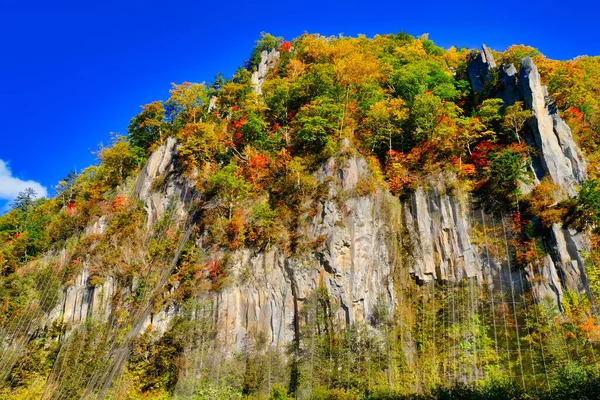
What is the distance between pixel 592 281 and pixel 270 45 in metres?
37.3

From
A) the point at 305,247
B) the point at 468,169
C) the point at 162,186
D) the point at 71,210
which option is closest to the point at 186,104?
the point at 162,186

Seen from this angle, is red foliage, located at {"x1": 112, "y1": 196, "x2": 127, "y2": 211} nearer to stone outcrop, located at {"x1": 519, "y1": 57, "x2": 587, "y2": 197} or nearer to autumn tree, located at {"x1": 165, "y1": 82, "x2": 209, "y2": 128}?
autumn tree, located at {"x1": 165, "y1": 82, "x2": 209, "y2": 128}

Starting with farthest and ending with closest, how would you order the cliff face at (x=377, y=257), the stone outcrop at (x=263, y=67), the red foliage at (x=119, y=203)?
the stone outcrop at (x=263, y=67) → the red foliage at (x=119, y=203) → the cliff face at (x=377, y=257)

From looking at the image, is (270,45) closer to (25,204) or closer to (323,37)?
(323,37)

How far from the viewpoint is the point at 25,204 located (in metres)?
45.0

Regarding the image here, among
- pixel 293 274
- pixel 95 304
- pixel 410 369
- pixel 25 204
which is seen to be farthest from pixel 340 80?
pixel 25 204

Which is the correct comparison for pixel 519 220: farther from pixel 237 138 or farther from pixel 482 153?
pixel 237 138

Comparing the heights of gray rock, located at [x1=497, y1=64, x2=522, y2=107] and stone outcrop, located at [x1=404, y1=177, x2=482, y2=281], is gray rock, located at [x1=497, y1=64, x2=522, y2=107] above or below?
above

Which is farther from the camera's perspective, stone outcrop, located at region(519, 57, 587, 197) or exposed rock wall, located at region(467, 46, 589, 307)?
stone outcrop, located at region(519, 57, 587, 197)

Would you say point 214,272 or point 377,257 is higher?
point 377,257

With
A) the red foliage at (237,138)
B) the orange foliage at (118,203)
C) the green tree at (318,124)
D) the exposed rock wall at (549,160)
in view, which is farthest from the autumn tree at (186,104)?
the exposed rock wall at (549,160)

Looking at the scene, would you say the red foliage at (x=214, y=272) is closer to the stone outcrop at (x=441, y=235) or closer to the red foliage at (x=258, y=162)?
the red foliage at (x=258, y=162)

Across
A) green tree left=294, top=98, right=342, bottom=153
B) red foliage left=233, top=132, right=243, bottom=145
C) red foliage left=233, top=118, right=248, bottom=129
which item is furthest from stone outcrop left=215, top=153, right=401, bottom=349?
red foliage left=233, top=118, right=248, bottom=129

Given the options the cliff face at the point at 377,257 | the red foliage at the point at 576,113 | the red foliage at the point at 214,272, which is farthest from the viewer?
the red foliage at the point at 576,113
